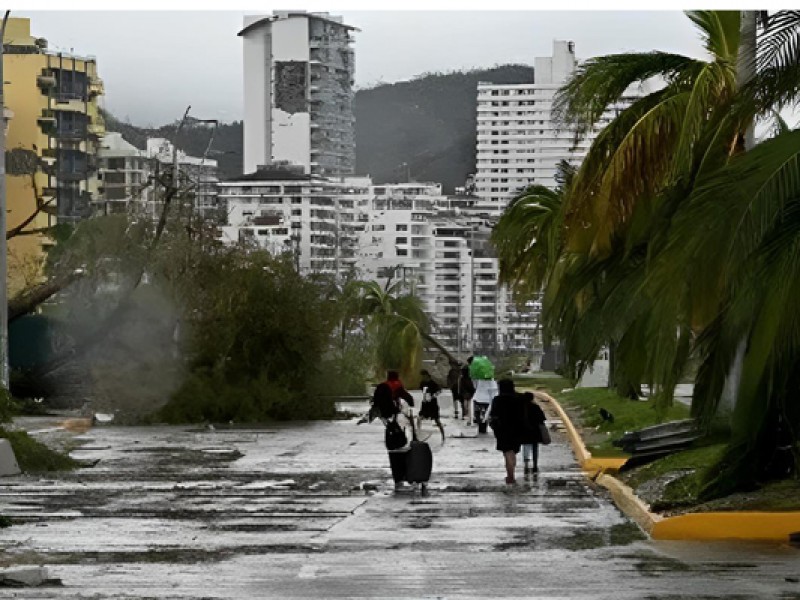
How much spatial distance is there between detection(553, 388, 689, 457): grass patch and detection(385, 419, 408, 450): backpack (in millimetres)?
4491

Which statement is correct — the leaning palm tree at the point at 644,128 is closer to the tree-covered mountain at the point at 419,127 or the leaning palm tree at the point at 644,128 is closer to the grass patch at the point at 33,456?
the grass patch at the point at 33,456

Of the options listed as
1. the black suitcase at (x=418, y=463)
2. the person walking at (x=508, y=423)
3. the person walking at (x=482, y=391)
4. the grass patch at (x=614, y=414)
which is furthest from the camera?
the person walking at (x=482, y=391)

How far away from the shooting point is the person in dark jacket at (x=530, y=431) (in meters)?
27.9

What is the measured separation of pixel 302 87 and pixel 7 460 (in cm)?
13631

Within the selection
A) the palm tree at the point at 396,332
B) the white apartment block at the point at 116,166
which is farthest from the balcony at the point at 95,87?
the palm tree at the point at 396,332

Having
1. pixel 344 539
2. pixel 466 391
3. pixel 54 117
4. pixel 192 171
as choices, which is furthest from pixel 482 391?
pixel 192 171

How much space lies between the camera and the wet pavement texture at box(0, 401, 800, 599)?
48.1 feet

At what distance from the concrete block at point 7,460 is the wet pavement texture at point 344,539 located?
468mm

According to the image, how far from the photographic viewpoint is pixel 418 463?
24469 millimetres

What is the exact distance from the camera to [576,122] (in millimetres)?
27734

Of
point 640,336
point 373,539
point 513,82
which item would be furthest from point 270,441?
point 513,82

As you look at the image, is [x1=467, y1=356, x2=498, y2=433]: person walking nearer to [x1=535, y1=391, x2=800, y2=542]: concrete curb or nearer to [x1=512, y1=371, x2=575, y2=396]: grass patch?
[x1=535, y1=391, x2=800, y2=542]: concrete curb

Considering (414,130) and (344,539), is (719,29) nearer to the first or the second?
(344,539)

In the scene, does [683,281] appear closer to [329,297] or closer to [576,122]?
[576,122]
